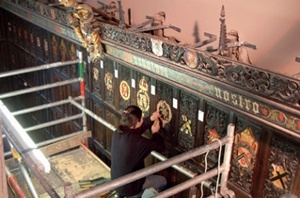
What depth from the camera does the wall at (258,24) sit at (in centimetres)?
302

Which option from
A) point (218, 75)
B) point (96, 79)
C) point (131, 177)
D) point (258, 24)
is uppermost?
point (258, 24)

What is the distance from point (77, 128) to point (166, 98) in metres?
2.32

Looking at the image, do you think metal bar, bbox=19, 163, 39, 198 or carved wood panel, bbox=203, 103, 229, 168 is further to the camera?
carved wood panel, bbox=203, 103, 229, 168

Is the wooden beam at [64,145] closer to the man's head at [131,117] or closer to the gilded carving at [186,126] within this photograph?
the man's head at [131,117]

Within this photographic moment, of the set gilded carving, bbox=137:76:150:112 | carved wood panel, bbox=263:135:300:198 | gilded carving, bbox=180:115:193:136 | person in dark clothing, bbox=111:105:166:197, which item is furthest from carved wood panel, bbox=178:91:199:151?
carved wood panel, bbox=263:135:300:198

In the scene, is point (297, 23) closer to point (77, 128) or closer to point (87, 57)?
point (87, 57)

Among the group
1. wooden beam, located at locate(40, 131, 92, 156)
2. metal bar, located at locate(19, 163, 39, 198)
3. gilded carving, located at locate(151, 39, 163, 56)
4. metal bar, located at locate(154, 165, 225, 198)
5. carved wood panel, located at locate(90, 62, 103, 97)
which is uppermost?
gilded carving, located at locate(151, 39, 163, 56)

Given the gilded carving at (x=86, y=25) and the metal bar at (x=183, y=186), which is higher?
the gilded carving at (x=86, y=25)

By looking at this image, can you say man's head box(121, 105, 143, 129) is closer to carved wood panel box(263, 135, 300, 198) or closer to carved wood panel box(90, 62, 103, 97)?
carved wood panel box(263, 135, 300, 198)

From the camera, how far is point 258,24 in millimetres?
3270

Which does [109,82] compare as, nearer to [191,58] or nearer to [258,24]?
[191,58]

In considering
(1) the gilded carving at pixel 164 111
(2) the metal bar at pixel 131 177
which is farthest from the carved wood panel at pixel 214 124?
(2) the metal bar at pixel 131 177

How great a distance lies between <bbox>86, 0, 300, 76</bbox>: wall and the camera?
3023mm

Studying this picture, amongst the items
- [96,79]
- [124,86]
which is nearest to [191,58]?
[124,86]
